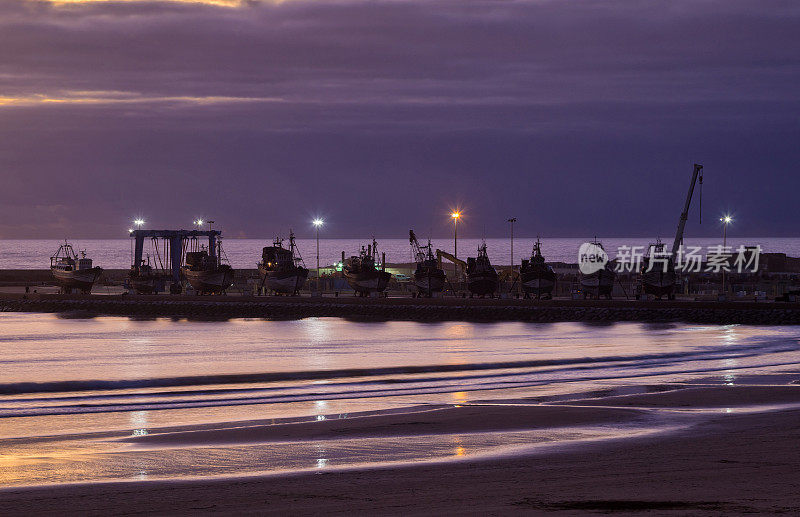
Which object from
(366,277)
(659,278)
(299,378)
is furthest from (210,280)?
(299,378)

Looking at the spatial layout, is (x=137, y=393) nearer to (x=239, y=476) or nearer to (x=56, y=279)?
(x=239, y=476)

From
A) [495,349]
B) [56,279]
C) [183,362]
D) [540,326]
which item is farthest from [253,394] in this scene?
[56,279]

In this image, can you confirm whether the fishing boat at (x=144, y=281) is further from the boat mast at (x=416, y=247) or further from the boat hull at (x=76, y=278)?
the boat mast at (x=416, y=247)

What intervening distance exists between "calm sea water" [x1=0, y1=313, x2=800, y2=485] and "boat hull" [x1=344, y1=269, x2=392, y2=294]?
28958 millimetres

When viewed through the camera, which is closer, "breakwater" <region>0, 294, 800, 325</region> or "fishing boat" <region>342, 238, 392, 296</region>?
"breakwater" <region>0, 294, 800, 325</region>

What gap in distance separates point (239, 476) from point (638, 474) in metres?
6.98

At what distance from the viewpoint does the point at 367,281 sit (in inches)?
4729

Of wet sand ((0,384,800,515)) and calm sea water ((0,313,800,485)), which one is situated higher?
wet sand ((0,384,800,515))

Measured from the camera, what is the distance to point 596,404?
3012 centimetres

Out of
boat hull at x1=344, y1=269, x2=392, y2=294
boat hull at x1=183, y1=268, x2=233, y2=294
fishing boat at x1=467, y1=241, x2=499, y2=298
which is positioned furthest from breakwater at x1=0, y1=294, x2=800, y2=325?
fishing boat at x1=467, y1=241, x2=499, y2=298

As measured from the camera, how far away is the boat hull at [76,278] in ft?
453

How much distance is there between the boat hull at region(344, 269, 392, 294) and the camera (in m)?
120

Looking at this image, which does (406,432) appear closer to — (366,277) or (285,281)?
(366,277)

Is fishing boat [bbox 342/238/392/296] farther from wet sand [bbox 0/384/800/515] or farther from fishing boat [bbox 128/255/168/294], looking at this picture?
wet sand [bbox 0/384/800/515]
